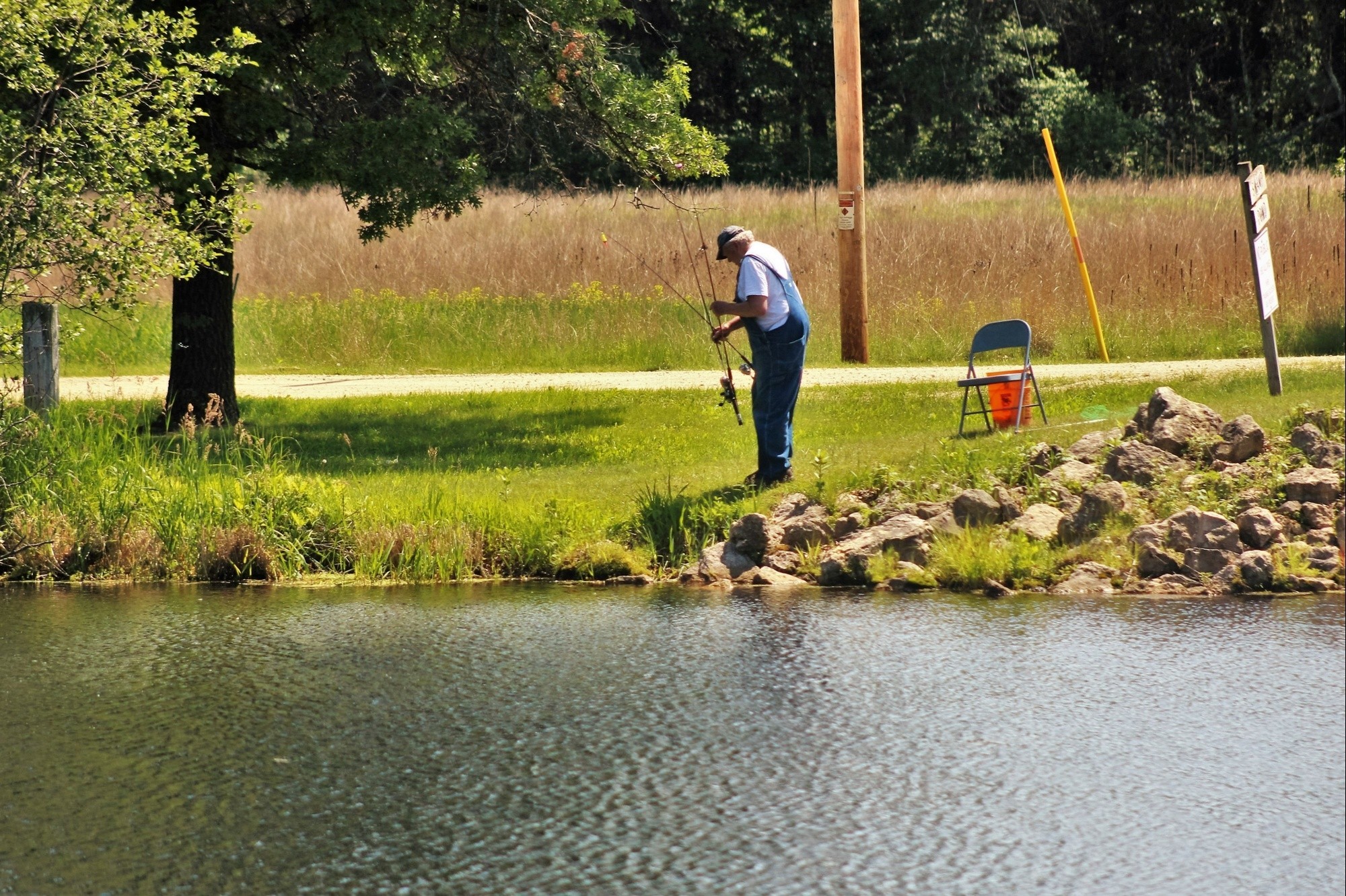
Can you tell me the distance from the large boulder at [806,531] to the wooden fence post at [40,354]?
22.1ft

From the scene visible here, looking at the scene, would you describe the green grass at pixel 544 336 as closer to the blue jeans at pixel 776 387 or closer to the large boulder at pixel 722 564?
the blue jeans at pixel 776 387

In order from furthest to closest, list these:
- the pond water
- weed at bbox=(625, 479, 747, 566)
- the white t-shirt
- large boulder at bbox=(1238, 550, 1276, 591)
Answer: the white t-shirt
weed at bbox=(625, 479, 747, 566)
large boulder at bbox=(1238, 550, 1276, 591)
the pond water

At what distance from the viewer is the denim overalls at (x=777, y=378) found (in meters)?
11.2

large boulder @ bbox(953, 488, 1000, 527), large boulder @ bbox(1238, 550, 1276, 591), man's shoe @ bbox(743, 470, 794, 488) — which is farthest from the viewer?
man's shoe @ bbox(743, 470, 794, 488)

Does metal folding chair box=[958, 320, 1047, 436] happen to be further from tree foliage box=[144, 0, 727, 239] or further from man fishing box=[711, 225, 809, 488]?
tree foliage box=[144, 0, 727, 239]

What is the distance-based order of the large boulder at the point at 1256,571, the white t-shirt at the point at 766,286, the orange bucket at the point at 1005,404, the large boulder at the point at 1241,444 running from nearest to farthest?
the large boulder at the point at 1256,571 < the large boulder at the point at 1241,444 < the white t-shirt at the point at 766,286 < the orange bucket at the point at 1005,404

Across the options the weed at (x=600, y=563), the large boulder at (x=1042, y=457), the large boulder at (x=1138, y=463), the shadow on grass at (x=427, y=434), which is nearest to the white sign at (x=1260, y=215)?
the large boulder at (x=1138, y=463)

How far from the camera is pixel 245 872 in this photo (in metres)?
5.20

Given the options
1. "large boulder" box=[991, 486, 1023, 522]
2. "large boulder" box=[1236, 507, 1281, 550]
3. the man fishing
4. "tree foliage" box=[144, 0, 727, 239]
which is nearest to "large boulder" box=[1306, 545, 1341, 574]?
"large boulder" box=[1236, 507, 1281, 550]

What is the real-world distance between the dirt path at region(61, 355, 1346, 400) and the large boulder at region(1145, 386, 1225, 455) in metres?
3.68

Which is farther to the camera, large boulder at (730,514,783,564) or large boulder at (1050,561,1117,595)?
large boulder at (730,514,783,564)

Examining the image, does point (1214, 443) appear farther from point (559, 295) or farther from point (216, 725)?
point (559, 295)

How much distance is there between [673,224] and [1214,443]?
55.9 feet

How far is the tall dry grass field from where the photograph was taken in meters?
20.0
